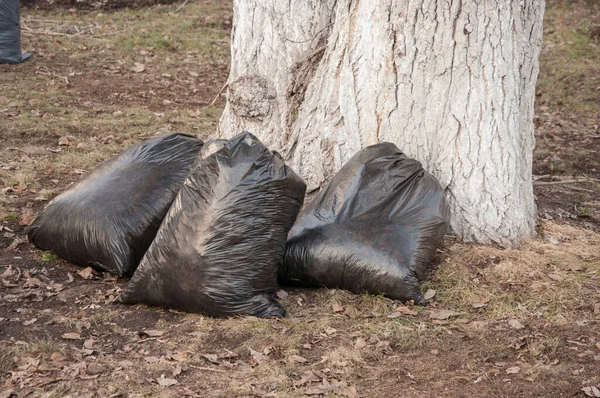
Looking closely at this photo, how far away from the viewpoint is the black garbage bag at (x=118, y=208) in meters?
4.34

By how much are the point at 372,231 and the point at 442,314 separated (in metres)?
0.56

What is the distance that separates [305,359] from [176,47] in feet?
Answer: 24.9

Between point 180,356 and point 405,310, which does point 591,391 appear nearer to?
point 405,310

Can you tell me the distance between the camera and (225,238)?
382cm

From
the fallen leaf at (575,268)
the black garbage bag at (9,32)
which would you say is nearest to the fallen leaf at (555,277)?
the fallen leaf at (575,268)

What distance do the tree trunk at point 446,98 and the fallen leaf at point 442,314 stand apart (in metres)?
0.69

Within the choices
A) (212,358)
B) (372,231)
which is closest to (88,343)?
(212,358)

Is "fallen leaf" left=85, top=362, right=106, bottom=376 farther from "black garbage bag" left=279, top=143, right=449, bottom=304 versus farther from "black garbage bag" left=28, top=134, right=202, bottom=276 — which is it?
"black garbage bag" left=279, top=143, right=449, bottom=304

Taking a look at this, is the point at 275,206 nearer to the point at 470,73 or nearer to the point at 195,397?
the point at 195,397

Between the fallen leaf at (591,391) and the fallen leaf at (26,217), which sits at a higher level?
the fallen leaf at (26,217)

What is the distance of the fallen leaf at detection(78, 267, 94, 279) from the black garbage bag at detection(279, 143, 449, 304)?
110cm

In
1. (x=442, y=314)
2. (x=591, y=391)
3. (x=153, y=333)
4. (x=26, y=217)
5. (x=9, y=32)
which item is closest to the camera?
(x=591, y=391)

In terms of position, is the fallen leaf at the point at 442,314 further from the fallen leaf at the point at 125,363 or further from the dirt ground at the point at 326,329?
the fallen leaf at the point at 125,363

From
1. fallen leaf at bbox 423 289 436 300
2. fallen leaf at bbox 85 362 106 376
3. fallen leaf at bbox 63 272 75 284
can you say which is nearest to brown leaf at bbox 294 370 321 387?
fallen leaf at bbox 85 362 106 376
